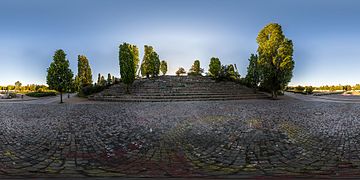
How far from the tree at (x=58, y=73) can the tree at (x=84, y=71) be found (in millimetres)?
A: 25783

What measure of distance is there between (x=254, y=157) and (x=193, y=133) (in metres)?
3.18

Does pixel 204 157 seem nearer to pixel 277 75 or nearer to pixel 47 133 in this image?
pixel 47 133

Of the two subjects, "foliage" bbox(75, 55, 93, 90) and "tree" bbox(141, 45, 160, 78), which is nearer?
"foliage" bbox(75, 55, 93, 90)

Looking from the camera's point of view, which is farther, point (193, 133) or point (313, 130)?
point (313, 130)

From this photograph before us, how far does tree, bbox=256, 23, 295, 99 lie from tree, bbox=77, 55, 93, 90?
41676 mm

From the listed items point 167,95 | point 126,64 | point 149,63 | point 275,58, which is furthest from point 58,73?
point 149,63

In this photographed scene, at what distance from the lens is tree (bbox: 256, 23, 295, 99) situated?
3066cm

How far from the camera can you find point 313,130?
8.96 metres

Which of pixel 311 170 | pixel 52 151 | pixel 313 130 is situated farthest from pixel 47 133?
pixel 313 130

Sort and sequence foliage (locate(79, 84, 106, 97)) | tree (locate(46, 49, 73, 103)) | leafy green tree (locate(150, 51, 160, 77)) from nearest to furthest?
tree (locate(46, 49, 73, 103)) < foliage (locate(79, 84, 106, 97)) < leafy green tree (locate(150, 51, 160, 77))

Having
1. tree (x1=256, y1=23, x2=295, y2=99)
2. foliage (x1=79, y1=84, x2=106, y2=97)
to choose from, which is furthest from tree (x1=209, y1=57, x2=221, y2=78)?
foliage (x1=79, y1=84, x2=106, y2=97)

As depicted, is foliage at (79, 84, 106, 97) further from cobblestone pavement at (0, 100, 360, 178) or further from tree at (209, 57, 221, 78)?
cobblestone pavement at (0, 100, 360, 178)

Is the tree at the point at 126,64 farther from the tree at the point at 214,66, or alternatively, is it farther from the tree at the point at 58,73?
the tree at the point at 214,66

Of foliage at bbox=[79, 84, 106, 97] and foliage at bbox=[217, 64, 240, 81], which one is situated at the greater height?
foliage at bbox=[217, 64, 240, 81]
